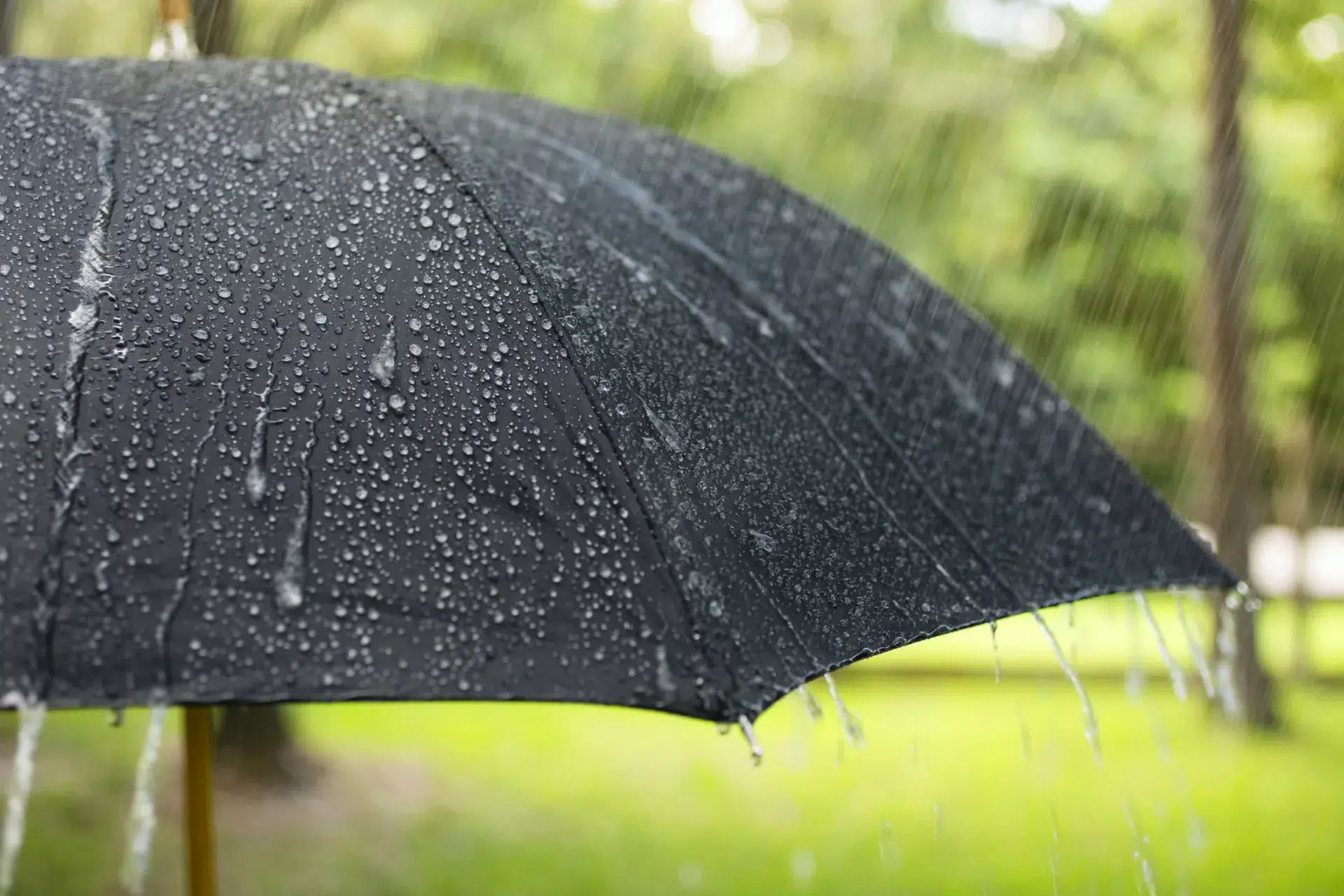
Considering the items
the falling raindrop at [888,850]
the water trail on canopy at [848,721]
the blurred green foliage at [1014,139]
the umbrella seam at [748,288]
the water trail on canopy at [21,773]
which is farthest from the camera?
the blurred green foliage at [1014,139]

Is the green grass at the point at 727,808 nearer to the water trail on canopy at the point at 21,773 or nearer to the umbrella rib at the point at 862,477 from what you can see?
the umbrella rib at the point at 862,477

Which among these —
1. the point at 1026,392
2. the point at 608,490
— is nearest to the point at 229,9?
the point at 1026,392

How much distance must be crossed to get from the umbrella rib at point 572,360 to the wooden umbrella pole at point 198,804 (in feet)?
2.91

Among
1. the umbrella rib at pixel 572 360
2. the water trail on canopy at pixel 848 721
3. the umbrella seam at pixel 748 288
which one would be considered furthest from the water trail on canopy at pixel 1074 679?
the umbrella rib at pixel 572 360

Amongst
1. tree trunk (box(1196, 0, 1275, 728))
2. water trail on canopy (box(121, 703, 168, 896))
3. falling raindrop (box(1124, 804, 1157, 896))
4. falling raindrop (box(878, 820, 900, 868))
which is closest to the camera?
water trail on canopy (box(121, 703, 168, 896))

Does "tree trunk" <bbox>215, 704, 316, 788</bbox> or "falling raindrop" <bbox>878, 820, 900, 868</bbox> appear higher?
"tree trunk" <bbox>215, 704, 316, 788</bbox>

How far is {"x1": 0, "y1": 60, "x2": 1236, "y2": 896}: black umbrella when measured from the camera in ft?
4.09

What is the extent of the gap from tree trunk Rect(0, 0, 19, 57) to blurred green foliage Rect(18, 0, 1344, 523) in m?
3.67

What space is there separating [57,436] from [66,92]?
735mm

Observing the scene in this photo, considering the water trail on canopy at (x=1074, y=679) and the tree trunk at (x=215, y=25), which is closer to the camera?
the water trail on canopy at (x=1074, y=679)

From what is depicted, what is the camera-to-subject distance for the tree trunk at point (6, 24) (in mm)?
6449

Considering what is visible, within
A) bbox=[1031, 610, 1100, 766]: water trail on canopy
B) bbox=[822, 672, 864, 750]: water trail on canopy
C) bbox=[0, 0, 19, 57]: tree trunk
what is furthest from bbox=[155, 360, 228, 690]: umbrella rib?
bbox=[0, 0, 19, 57]: tree trunk

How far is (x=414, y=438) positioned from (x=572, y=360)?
220 mm

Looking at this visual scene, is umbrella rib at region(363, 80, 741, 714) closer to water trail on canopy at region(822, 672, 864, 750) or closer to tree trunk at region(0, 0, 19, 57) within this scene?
water trail on canopy at region(822, 672, 864, 750)
